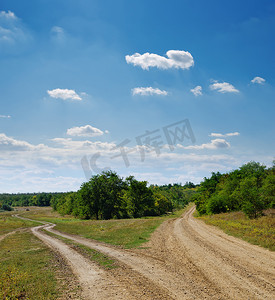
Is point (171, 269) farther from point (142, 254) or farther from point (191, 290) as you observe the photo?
point (142, 254)

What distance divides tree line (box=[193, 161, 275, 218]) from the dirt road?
18.3 m

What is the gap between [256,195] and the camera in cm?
3394

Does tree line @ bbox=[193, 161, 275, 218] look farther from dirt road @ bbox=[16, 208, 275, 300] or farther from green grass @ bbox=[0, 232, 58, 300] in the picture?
green grass @ bbox=[0, 232, 58, 300]

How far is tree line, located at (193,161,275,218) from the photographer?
3428 cm

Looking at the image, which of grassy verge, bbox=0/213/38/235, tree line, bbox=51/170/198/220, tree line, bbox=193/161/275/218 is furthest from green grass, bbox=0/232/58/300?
tree line, bbox=51/170/198/220

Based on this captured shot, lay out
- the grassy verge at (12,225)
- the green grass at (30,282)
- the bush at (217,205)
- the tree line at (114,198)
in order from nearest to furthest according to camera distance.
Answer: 1. the green grass at (30,282)
2. the grassy verge at (12,225)
3. the bush at (217,205)
4. the tree line at (114,198)

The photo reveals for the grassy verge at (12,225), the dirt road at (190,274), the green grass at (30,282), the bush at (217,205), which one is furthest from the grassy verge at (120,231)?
the bush at (217,205)

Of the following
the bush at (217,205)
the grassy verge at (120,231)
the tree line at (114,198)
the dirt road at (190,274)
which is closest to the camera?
the dirt road at (190,274)

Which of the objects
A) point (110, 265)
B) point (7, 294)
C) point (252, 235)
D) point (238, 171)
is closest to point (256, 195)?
point (252, 235)

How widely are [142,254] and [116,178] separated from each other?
2335 inches

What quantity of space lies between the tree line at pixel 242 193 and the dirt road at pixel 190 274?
18.3m

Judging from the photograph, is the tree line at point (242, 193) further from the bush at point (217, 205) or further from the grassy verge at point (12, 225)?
the grassy verge at point (12, 225)

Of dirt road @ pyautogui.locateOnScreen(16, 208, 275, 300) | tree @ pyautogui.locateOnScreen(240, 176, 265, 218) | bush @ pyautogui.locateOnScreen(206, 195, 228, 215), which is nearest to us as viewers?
dirt road @ pyautogui.locateOnScreen(16, 208, 275, 300)

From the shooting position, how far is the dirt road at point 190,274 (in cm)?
954
